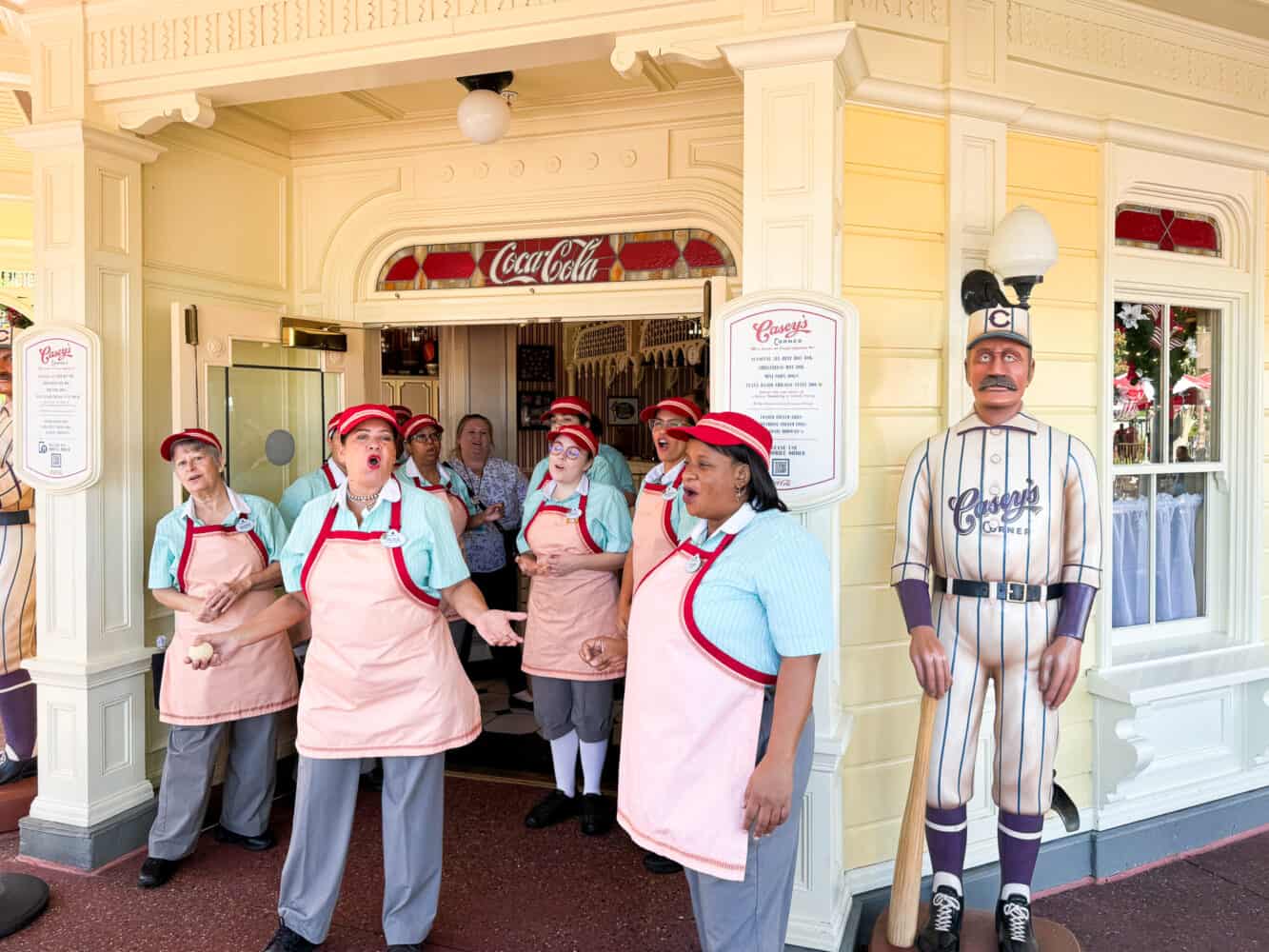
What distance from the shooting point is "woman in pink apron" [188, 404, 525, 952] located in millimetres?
2869

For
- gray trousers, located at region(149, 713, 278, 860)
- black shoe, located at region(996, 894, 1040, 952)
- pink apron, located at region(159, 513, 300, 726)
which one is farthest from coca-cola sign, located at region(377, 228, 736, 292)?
black shoe, located at region(996, 894, 1040, 952)

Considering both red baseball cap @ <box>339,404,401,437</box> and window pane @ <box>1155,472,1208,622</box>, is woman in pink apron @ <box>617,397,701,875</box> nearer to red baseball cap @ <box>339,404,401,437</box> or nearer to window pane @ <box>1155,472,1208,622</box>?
red baseball cap @ <box>339,404,401,437</box>

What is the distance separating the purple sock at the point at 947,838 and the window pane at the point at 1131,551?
4.94ft

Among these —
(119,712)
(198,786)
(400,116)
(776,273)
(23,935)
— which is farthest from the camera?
(400,116)

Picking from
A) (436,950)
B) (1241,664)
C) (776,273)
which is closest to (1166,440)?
(1241,664)

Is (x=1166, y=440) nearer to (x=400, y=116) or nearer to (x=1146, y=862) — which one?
(x=1146, y=862)

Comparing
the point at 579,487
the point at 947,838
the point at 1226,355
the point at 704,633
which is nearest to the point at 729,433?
the point at 704,633

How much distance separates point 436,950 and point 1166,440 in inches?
139

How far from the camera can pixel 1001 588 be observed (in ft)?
9.42

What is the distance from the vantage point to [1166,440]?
13.6 ft

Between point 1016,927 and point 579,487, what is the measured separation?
228 centimetres

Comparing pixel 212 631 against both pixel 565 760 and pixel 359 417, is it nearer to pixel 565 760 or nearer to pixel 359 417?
pixel 359 417

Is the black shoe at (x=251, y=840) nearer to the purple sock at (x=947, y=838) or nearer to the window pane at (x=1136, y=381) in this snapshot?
the purple sock at (x=947, y=838)

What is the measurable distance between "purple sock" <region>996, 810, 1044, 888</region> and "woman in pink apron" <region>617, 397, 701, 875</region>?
1.25 meters
